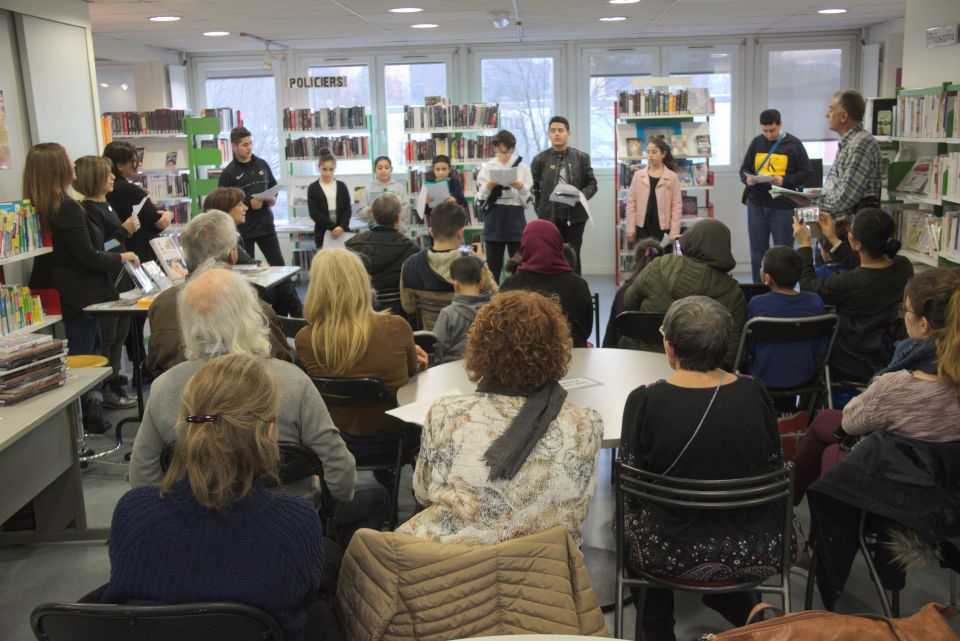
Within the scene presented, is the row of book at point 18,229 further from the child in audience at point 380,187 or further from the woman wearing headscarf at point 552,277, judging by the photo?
the child in audience at point 380,187

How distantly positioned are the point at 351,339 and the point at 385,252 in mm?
2171

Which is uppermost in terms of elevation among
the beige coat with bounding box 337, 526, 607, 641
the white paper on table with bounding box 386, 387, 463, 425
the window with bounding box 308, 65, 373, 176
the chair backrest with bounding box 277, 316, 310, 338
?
the window with bounding box 308, 65, 373, 176

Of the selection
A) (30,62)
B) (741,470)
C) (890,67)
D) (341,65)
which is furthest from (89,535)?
(890,67)

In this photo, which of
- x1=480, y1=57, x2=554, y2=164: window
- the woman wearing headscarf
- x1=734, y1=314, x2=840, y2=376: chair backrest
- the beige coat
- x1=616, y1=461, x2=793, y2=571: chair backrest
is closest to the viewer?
the beige coat

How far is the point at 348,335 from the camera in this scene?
10.7ft

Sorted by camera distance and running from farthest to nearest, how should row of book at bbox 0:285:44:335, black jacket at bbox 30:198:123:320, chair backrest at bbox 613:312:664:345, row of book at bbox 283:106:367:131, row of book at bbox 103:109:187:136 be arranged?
1. row of book at bbox 283:106:367:131
2. row of book at bbox 103:109:187:136
3. black jacket at bbox 30:198:123:320
4. row of book at bbox 0:285:44:335
5. chair backrest at bbox 613:312:664:345

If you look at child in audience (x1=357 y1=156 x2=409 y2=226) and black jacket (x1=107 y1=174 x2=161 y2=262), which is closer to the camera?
black jacket (x1=107 y1=174 x2=161 y2=262)

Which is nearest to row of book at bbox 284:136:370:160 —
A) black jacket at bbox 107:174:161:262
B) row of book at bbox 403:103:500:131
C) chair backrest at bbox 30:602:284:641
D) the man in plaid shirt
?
row of book at bbox 403:103:500:131

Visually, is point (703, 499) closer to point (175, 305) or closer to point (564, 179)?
point (175, 305)

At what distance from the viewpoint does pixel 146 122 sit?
972cm

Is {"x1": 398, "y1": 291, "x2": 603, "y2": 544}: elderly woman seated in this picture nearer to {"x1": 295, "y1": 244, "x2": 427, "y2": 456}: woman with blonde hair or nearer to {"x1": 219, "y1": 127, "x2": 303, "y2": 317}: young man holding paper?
{"x1": 295, "y1": 244, "x2": 427, "y2": 456}: woman with blonde hair

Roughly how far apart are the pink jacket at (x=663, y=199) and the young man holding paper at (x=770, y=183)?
63 cm

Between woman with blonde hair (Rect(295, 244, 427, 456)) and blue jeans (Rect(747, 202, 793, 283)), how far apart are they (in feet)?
18.2

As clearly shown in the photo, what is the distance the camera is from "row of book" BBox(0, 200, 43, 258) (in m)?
4.72
